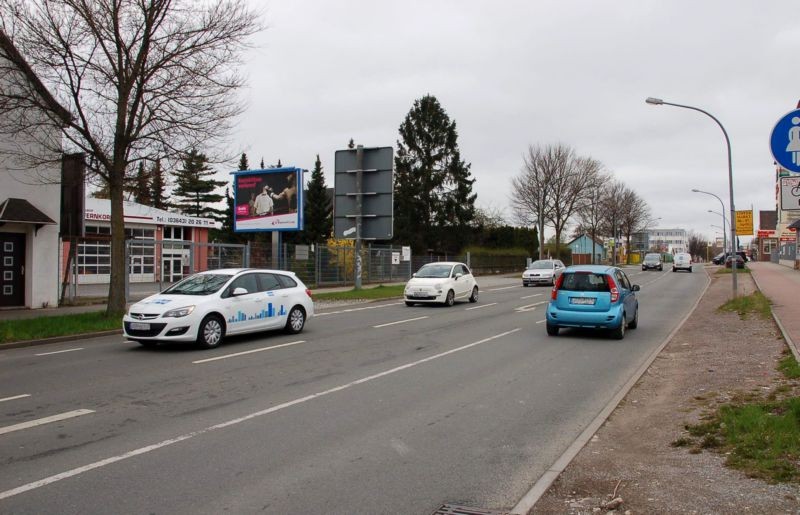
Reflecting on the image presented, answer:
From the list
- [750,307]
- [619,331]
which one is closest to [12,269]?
[619,331]

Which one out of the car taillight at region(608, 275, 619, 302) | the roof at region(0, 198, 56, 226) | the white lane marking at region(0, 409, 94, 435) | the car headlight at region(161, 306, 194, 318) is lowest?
the white lane marking at region(0, 409, 94, 435)

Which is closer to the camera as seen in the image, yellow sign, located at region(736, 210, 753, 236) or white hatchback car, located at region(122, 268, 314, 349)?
white hatchback car, located at region(122, 268, 314, 349)

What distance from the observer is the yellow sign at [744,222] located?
27.3 metres

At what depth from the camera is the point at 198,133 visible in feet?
53.3

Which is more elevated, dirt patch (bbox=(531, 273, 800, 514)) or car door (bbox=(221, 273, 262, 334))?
car door (bbox=(221, 273, 262, 334))

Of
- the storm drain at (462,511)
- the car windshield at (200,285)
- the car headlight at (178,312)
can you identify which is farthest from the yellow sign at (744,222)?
the storm drain at (462,511)

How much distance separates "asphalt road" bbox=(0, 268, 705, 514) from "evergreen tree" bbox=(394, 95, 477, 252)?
155 feet

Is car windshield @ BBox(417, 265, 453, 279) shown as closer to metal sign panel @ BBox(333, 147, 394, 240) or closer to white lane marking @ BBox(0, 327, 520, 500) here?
metal sign panel @ BBox(333, 147, 394, 240)

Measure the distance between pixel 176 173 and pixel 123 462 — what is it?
41.9ft

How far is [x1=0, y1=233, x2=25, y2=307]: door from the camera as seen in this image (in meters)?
19.0

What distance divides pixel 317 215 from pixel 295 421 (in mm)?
60841

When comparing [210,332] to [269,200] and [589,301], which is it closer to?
[589,301]

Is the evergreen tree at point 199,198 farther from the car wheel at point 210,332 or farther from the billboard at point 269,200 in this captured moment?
the car wheel at point 210,332

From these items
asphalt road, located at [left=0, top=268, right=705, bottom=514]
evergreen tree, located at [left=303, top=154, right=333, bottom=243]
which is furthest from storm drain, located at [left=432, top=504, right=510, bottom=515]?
evergreen tree, located at [left=303, top=154, right=333, bottom=243]
